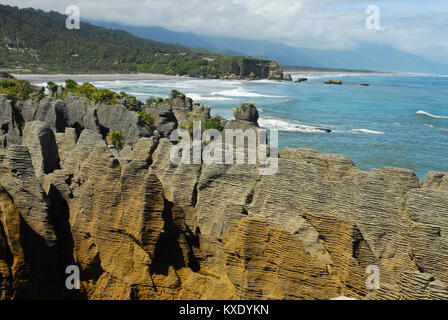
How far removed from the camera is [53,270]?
26.6 ft

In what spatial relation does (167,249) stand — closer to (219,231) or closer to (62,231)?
(219,231)

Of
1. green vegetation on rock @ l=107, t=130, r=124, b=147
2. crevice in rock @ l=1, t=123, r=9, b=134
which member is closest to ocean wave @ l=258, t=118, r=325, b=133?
green vegetation on rock @ l=107, t=130, r=124, b=147

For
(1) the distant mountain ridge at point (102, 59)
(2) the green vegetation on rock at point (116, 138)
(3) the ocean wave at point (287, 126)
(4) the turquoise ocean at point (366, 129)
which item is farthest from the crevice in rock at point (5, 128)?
(1) the distant mountain ridge at point (102, 59)

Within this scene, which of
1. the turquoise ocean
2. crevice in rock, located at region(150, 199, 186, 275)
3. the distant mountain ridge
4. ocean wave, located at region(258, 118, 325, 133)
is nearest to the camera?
crevice in rock, located at region(150, 199, 186, 275)

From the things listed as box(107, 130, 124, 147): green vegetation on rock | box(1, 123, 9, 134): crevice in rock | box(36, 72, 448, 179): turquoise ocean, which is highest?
box(1, 123, 9, 134): crevice in rock

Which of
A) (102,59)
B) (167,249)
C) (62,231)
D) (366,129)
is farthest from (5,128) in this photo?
(102,59)

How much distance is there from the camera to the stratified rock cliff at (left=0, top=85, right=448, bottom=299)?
23.5 feet

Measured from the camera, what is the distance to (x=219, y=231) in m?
8.96

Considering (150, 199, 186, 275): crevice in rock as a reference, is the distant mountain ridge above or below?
above

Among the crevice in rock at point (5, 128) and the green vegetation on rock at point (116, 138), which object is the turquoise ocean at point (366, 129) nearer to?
the green vegetation on rock at point (116, 138)

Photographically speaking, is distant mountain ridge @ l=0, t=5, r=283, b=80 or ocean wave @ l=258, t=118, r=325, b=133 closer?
ocean wave @ l=258, t=118, r=325, b=133

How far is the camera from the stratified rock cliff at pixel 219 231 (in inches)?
282

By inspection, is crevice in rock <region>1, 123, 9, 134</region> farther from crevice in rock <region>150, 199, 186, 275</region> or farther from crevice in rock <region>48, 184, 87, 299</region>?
crevice in rock <region>150, 199, 186, 275</region>

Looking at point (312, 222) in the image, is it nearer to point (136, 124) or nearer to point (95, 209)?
point (95, 209)
